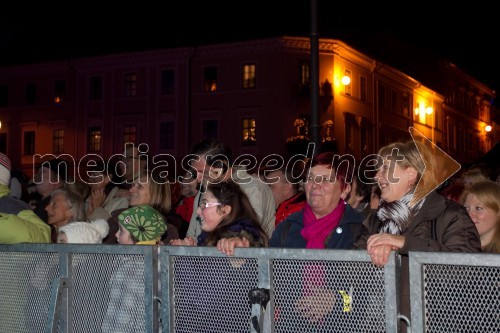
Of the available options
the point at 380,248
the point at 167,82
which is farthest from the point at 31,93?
the point at 380,248

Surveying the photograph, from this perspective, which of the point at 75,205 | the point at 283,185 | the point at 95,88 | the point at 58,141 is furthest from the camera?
the point at 58,141

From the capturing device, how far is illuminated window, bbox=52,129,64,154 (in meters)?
44.9

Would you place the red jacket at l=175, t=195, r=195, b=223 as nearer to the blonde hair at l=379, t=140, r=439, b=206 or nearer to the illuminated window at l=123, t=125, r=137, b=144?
the blonde hair at l=379, t=140, r=439, b=206

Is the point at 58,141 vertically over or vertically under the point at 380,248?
over

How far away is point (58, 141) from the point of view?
44.9 meters

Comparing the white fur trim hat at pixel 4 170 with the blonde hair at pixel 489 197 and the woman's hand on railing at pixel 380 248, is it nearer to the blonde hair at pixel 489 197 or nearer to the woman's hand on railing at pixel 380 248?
the woman's hand on railing at pixel 380 248

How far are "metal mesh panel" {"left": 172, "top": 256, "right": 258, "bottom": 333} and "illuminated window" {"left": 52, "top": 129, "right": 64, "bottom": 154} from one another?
42702 millimetres

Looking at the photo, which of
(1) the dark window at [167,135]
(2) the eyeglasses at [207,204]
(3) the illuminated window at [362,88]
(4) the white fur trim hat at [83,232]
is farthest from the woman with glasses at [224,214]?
(3) the illuminated window at [362,88]

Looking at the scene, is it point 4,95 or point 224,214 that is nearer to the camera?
point 224,214

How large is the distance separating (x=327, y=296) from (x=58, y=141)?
43.7 metres

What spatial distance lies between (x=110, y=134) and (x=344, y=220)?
132ft

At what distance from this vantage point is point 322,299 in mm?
3148

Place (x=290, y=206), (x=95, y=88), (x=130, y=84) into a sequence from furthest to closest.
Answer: (x=95, y=88) < (x=130, y=84) < (x=290, y=206)

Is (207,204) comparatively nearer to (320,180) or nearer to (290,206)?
(320,180)
